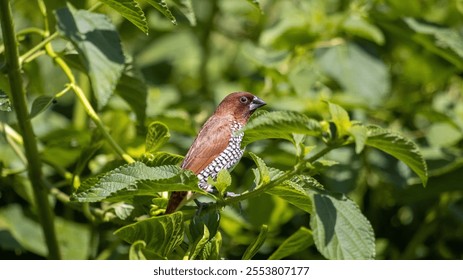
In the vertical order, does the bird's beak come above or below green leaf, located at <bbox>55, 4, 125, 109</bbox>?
below

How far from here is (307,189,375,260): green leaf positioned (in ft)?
6.56

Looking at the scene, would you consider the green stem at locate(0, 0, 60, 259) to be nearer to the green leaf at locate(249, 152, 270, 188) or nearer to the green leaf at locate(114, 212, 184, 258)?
the green leaf at locate(114, 212, 184, 258)

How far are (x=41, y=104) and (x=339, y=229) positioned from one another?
2.92ft

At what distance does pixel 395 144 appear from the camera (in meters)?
1.99

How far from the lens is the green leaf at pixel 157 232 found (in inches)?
82.8

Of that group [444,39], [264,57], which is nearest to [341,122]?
[444,39]

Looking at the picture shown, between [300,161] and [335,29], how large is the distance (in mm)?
1930

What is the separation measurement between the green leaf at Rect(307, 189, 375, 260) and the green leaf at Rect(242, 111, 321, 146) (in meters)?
0.17

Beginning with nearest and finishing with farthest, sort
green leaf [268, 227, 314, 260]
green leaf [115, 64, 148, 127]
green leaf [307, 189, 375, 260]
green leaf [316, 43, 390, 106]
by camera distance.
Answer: green leaf [307, 189, 375, 260]
green leaf [268, 227, 314, 260]
green leaf [115, 64, 148, 127]
green leaf [316, 43, 390, 106]

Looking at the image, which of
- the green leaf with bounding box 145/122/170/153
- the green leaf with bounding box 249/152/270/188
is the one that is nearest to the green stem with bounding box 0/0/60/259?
the green leaf with bounding box 145/122/170/153

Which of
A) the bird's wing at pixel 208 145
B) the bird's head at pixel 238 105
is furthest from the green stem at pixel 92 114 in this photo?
the bird's head at pixel 238 105

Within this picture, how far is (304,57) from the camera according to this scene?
400cm
